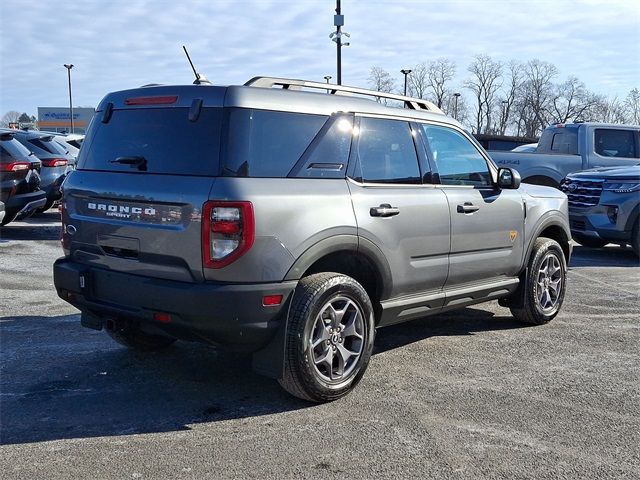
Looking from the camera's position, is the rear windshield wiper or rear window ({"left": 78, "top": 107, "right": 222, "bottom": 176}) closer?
rear window ({"left": 78, "top": 107, "right": 222, "bottom": 176})

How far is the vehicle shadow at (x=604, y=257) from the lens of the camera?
10.2m

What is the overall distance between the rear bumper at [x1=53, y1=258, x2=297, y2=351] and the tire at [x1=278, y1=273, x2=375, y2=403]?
5.4 inches

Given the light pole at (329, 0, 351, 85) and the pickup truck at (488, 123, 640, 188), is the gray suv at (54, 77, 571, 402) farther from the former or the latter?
the light pole at (329, 0, 351, 85)

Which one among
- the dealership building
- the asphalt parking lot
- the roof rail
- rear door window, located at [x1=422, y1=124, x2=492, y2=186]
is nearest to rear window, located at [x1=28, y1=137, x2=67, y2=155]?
the asphalt parking lot

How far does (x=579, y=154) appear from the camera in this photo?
12883mm

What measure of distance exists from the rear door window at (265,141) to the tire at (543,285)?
9.33 feet

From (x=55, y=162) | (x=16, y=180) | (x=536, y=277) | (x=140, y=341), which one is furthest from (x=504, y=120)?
(x=140, y=341)

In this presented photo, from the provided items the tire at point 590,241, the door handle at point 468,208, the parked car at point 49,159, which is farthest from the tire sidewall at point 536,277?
the parked car at point 49,159

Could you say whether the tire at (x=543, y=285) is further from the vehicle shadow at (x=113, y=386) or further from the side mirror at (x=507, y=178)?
the vehicle shadow at (x=113, y=386)

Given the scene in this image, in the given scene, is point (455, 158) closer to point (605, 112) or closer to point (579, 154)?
point (579, 154)

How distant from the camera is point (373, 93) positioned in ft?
16.9

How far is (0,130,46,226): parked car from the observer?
1091cm

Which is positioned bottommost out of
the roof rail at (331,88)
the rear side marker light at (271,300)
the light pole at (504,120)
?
the rear side marker light at (271,300)

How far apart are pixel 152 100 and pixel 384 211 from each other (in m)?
1.69
